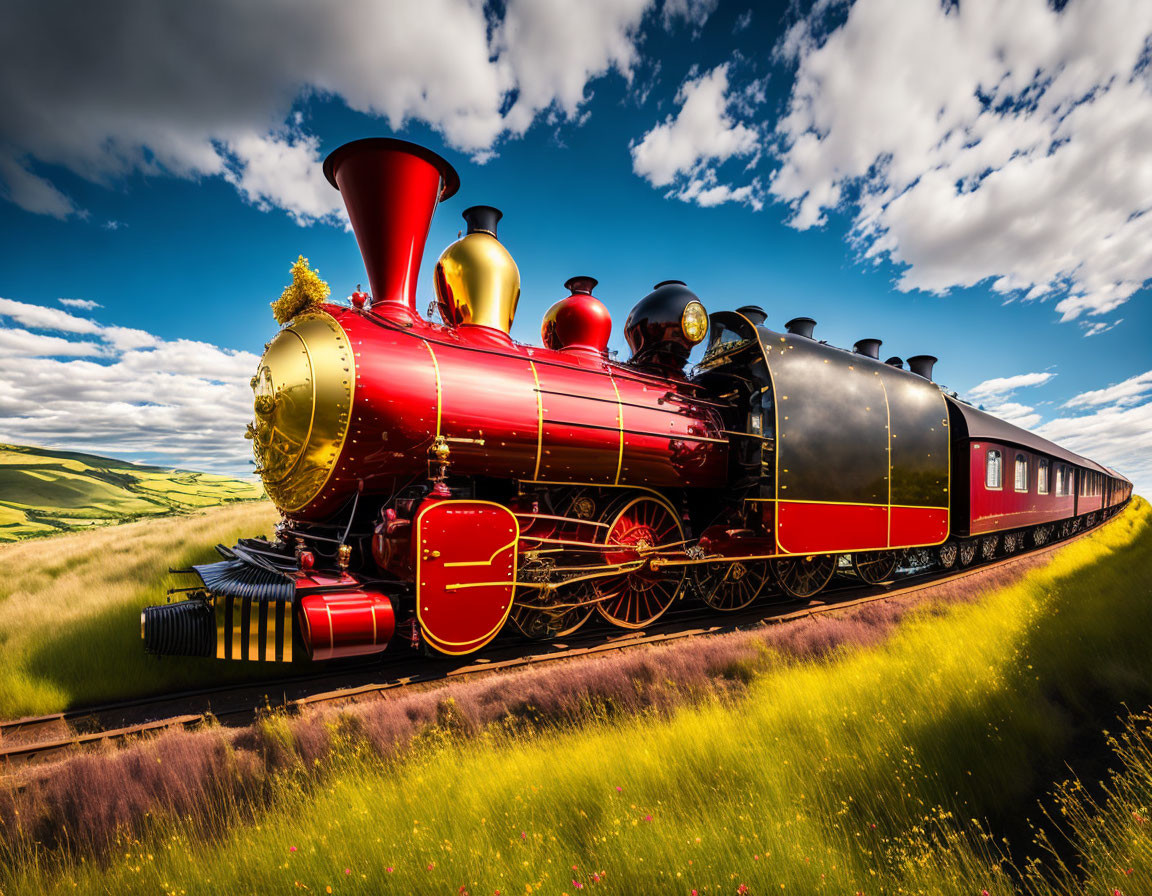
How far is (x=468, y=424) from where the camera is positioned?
4918 mm

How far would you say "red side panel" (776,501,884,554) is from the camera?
6578mm

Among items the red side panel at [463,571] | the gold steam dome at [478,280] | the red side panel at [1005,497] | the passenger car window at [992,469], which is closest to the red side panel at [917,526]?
the red side panel at [1005,497]

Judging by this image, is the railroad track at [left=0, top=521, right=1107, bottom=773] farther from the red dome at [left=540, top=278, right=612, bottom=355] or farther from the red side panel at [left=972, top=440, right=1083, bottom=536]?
the red side panel at [left=972, top=440, right=1083, bottom=536]

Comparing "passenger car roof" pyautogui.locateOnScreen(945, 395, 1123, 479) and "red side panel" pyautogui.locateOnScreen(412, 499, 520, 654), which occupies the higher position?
"passenger car roof" pyautogui.locateOnScreen(945, 395, 1123, 479)

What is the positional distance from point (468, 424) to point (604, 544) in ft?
6.77

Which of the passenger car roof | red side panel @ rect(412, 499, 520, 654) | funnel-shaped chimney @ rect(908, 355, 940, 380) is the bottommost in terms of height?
red side panel @ rect(412, 499, 520, 654)

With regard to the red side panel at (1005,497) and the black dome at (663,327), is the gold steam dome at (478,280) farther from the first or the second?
the red side panel at (1005,497)

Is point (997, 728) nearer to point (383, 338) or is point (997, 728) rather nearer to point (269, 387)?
point (383, 338)

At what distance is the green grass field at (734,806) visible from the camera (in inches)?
84.4

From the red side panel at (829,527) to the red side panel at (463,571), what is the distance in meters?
3.60

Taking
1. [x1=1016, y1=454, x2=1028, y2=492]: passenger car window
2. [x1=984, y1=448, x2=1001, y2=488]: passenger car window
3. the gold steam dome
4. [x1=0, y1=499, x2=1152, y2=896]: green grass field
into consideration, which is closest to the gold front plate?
the gold steam dome

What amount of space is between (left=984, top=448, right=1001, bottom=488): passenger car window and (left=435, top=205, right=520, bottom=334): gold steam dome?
976 centimetres

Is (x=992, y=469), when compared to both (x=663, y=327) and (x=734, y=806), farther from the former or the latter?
(x=734, y=806)

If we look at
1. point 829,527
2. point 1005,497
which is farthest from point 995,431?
point 829,527
